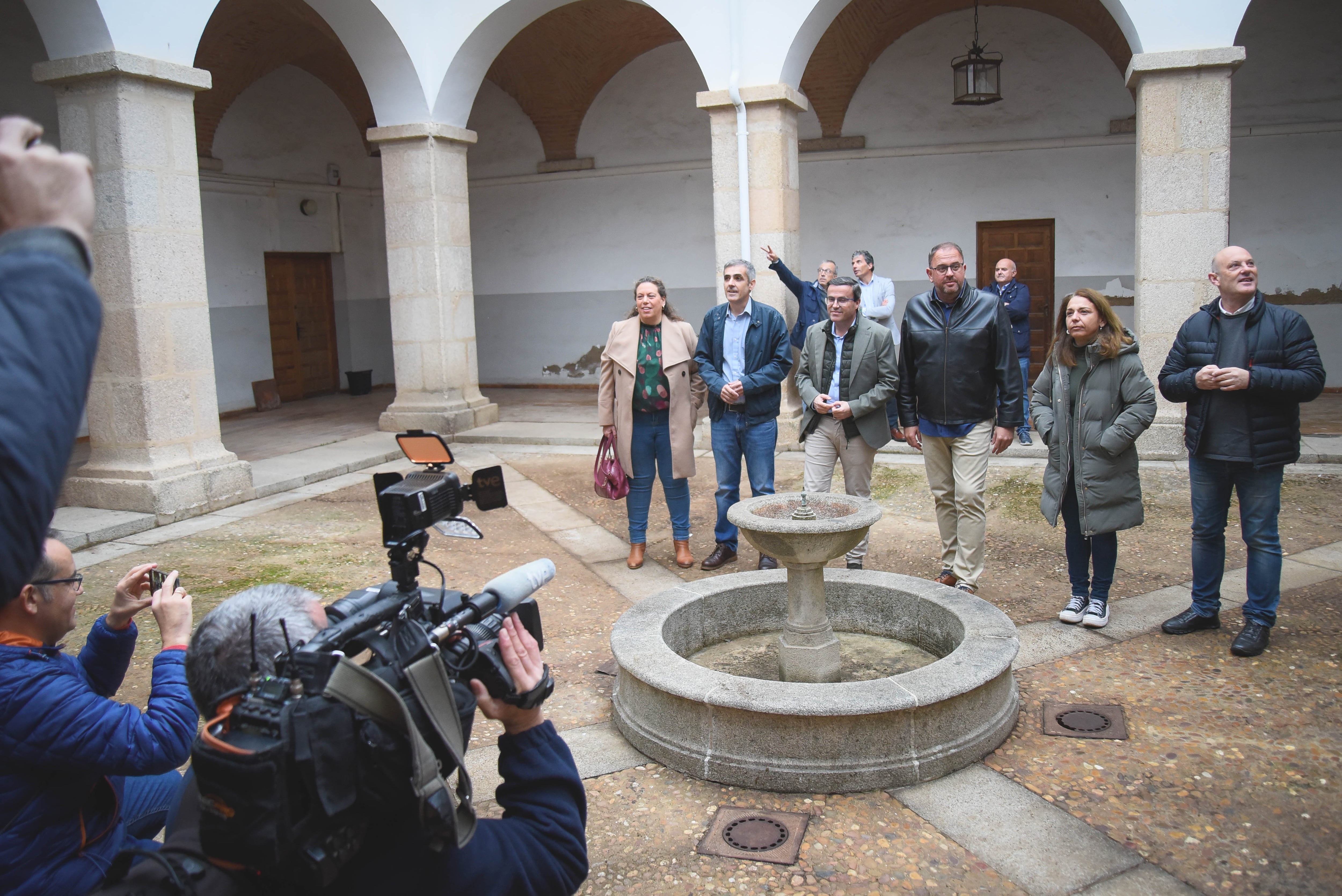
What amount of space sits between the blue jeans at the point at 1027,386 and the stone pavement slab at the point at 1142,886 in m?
5.10

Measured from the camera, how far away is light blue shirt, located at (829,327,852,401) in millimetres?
5730

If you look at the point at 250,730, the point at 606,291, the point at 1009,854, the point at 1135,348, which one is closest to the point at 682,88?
the point at 606,291

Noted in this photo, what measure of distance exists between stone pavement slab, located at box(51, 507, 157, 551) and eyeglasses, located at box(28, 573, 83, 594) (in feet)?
16.2

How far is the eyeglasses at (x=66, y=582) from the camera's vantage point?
229 centimetres

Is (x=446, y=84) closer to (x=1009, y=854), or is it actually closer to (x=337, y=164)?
(x=337, y=164)

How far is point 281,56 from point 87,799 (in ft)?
43.6

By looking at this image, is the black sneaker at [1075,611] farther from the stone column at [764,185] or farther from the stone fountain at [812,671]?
the stone column at [764,185]

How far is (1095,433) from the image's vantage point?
478cm

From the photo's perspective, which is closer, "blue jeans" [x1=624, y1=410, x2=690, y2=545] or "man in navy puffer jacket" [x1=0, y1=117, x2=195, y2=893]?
"man in navy puffer jacket" [x1=0, y1=117, x2=195, y2=893]

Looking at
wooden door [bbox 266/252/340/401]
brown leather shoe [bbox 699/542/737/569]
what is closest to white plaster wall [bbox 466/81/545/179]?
wooden door [bbox 266/252/340/401]

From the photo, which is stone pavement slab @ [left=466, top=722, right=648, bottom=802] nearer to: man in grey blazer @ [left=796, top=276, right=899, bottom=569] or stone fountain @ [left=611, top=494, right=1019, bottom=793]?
stone fountain @ [left=611, top=494, right=1019, bottom=793]

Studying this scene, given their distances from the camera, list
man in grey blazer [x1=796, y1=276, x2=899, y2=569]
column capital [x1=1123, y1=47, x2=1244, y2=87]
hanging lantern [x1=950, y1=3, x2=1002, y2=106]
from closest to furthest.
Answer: man in grey blazer [x1=796, y1=276, x2=899, y2=569]
column capital [x1=1123, y1=47, x2=1244, y2=87]
hanging lantern [x1=950, y1=3, x2=1002, y2=106]

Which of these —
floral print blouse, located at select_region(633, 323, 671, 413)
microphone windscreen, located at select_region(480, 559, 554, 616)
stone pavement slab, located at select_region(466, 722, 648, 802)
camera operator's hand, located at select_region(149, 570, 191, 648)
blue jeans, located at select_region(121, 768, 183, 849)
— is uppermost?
floral print blouse, located at select_region(633, 323, 671, 413)

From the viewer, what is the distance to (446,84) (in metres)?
10.6
